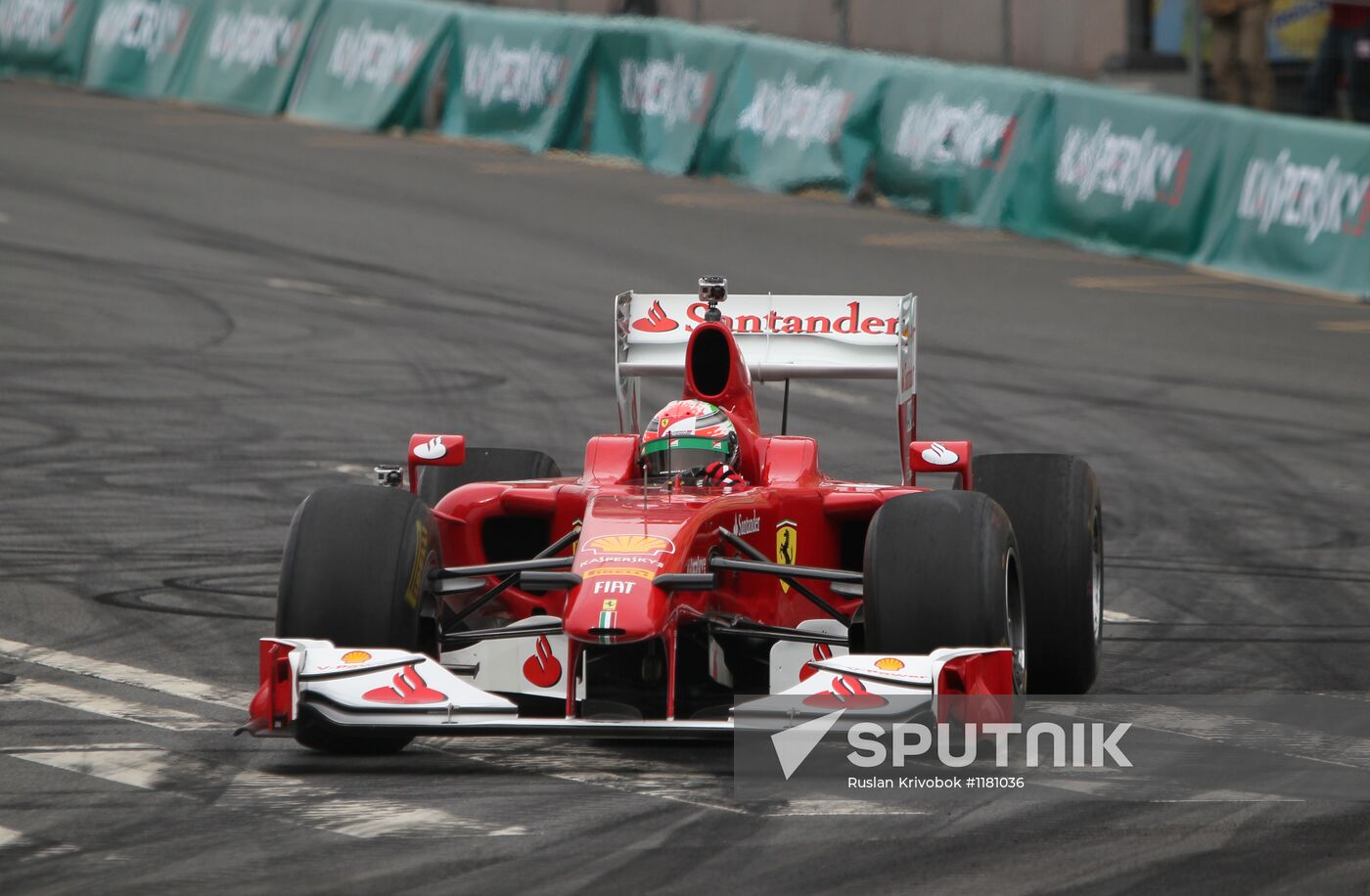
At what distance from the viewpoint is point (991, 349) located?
18.8 meters

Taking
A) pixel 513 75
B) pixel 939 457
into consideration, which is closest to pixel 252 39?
pixel 513 75

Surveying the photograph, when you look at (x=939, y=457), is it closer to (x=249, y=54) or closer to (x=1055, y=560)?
(x=1055, y=560)

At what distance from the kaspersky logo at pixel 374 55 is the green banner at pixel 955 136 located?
266 inches

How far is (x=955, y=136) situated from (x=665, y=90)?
13.8ft

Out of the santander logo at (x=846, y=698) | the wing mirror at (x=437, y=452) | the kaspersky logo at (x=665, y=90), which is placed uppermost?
the kaspersky logo at (x=665, y=90)

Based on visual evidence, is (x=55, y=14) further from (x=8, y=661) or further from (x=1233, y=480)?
(x=8, y=661)

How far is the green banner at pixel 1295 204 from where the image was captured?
20.6 m

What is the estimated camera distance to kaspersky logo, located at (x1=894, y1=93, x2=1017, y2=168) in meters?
24.0

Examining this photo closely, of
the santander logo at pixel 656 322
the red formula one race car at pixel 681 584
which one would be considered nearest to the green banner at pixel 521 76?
the santander logo at pixel 656 322

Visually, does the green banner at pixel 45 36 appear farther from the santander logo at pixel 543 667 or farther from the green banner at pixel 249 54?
the santander logo at pixel 543 667

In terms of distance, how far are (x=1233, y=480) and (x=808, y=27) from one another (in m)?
22.5

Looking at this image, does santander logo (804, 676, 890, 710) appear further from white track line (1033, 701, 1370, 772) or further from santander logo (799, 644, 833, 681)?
white track line (1033, 701, 1370, 772)

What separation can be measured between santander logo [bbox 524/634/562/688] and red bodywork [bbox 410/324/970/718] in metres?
0.35

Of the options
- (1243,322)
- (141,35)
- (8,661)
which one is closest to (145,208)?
(141,35)
